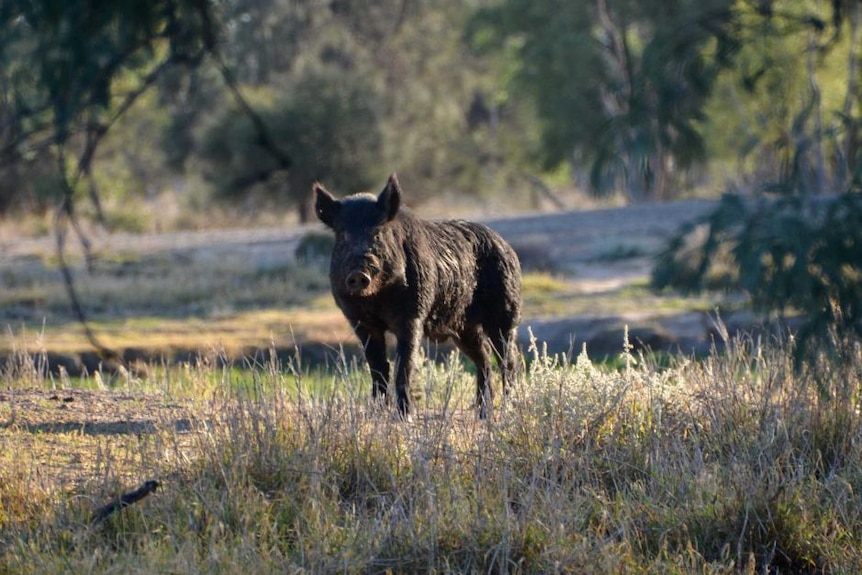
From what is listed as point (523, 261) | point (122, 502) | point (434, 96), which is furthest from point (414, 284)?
point (434, 96)

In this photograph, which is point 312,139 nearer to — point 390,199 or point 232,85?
point 390,199

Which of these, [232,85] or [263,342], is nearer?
[232,85]

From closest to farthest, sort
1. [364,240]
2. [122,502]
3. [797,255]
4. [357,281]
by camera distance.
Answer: [797,255], [122,502], [357,281], [364,240]

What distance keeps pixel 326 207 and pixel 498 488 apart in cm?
274

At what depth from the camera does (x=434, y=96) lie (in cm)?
5747

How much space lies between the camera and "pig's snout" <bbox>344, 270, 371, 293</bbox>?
9.52 metres

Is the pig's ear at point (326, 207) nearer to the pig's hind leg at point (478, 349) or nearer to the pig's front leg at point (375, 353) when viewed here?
the pig's front leg at point (375, 353)

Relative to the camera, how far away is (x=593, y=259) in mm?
27656

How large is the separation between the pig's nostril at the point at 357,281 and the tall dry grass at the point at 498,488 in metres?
0.77

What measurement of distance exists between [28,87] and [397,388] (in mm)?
3677

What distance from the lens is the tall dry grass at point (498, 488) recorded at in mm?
7746

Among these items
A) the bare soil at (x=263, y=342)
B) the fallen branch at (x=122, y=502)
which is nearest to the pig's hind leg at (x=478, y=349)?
the bare soil at (x=263, y=342)

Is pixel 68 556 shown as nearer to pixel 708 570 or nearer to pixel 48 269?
pixel 708 570

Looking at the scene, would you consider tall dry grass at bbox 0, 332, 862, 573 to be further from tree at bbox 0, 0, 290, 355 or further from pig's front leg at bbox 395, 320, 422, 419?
tree at bbox 0, 0, 290, 355
